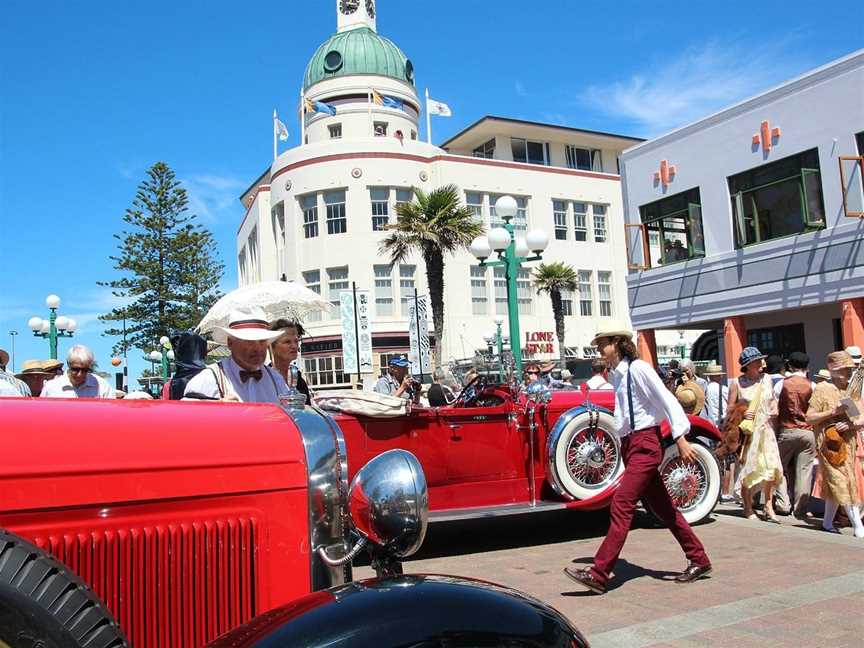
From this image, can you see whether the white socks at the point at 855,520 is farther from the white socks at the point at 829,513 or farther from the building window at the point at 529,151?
the building window at the point at 529,151

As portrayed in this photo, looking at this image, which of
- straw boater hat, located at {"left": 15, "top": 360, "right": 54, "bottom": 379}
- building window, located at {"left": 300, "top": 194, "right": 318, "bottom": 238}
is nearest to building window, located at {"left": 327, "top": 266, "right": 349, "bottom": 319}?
building window, located at {"left": 300, "top": 194, "right": 318, "bottom": 238}

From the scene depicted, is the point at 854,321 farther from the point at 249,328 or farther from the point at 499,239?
the point at 249,328

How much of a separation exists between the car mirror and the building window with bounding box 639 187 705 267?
17.6m

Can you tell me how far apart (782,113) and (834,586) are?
13763 mm

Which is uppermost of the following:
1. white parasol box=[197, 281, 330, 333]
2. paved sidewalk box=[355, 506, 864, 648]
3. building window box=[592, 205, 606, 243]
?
building window box=[592, 205, 606, 243]

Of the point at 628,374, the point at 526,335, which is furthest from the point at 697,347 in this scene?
the point at 628,374

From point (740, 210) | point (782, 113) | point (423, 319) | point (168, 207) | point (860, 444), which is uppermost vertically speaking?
point (168, 207)

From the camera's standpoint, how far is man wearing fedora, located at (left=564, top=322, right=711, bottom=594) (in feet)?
16.9

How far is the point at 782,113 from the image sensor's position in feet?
53.6

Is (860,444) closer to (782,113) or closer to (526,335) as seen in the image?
→ (782,113)

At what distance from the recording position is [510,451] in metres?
6.96

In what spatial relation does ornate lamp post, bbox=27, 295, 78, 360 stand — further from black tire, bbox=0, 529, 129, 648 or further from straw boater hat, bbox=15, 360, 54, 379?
black tire, bbox=0, 529, 129, 648

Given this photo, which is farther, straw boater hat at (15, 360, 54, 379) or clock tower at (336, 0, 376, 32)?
clock tower at (336, 0, 376, 32)

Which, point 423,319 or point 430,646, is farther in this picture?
point 423,319
